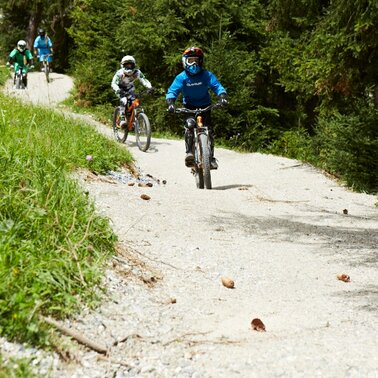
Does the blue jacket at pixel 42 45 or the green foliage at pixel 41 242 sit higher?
the green foliage at pixel 41 242

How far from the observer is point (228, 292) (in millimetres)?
4289

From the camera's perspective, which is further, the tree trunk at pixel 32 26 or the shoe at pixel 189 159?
the tree trunk at pixel 32 26

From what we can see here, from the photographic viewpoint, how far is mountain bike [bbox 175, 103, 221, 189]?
9539 millimetres

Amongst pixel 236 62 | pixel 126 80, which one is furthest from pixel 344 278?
pixel 236 62

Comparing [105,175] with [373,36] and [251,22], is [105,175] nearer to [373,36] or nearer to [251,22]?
[373,36]

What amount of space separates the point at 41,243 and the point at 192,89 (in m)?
6.51

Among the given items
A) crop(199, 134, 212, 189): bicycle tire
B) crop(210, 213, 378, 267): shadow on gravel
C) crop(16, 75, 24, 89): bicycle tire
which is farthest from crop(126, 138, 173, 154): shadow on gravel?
crop(16, 75, 24, 89): bicycle tire

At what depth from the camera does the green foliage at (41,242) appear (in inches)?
119

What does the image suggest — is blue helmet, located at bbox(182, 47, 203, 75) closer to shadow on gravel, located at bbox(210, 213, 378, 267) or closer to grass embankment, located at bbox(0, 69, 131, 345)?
shadow on gravel, located at bbox(210, 213, 378, 267)

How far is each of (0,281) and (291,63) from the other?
407 inches

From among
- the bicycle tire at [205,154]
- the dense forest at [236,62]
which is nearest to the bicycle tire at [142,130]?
the dense forest at [236,62]

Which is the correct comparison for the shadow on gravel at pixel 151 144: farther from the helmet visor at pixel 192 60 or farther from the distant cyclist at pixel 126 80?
the helmet visor at pixel 192 60

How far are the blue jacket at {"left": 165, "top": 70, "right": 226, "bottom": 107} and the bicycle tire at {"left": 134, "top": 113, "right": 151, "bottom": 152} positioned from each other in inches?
152

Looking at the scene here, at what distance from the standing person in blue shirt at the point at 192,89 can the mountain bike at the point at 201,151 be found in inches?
3.5
